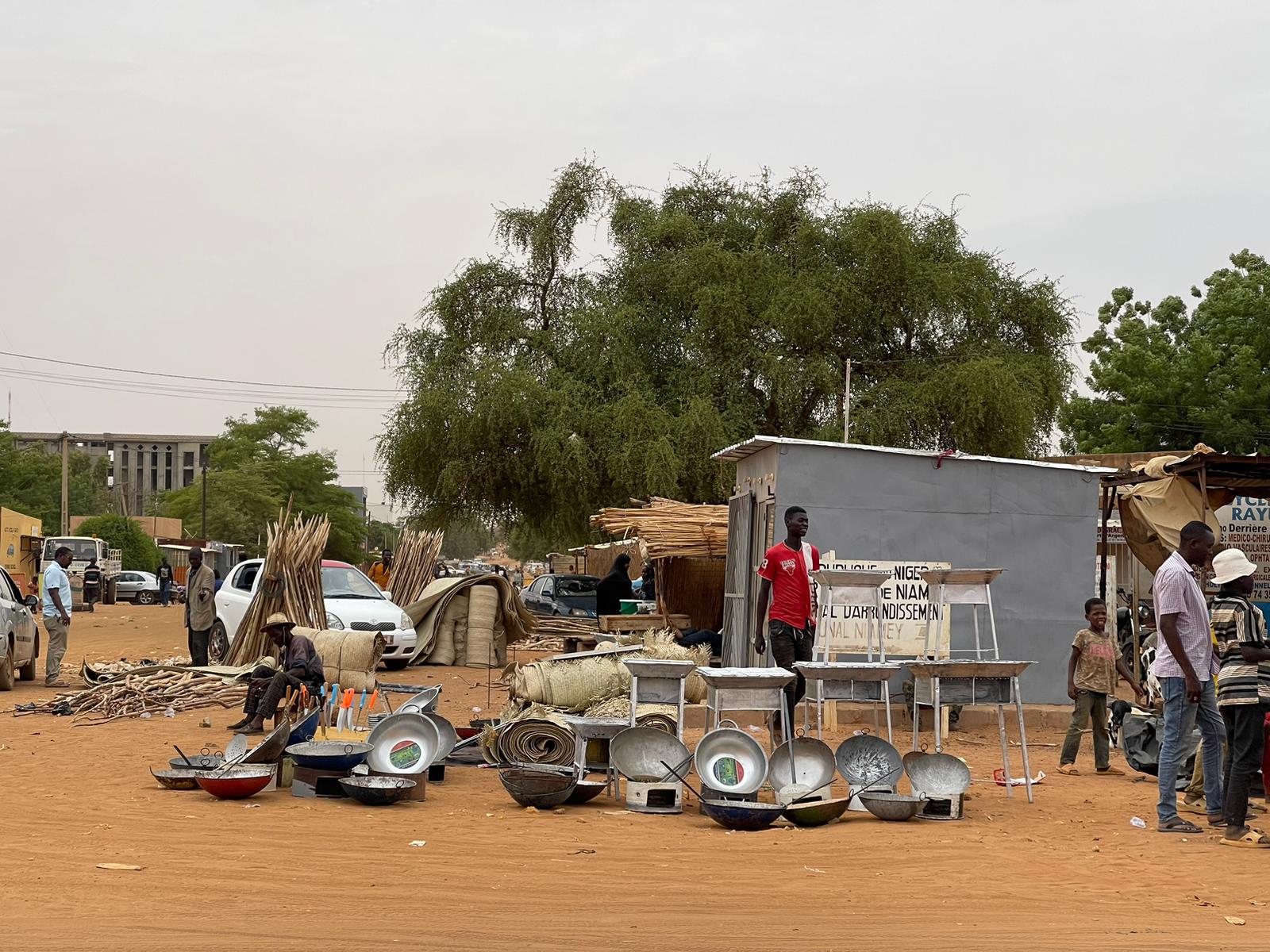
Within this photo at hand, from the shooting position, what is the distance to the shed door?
15.6 m

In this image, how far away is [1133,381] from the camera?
38.9m

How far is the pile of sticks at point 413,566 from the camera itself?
24609 mm

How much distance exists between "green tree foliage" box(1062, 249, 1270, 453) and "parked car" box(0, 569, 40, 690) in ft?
91.2

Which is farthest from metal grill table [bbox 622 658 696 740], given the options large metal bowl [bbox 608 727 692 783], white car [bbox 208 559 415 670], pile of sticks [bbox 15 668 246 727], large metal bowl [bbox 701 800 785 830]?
white car [bbox 208 559 415 670]

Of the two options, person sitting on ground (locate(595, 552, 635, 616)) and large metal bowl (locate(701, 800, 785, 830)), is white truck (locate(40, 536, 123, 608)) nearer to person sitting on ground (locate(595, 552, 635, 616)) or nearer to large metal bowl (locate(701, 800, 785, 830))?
person sitting on ground (locate(595, 552, 635, 616))

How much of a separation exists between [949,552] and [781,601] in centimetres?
381

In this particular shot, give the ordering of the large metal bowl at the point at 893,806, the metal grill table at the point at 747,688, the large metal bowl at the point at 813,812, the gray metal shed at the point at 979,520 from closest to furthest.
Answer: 1. the large metal bowl at the point at 813,812
2. the large metal bowl at the point at 893,806
3. the metal grill table at the point at 747,688
4. the gray metal shed at the point at 979,520

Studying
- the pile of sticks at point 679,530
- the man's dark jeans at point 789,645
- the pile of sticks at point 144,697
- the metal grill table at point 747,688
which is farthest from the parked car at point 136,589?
the metal grill table at point 747,688

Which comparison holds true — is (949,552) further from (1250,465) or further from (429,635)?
(429,635)

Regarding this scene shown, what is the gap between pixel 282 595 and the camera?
61.3 feet

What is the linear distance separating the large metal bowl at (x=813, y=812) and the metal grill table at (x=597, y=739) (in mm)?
1491

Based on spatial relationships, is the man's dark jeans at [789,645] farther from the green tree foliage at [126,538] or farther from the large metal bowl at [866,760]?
the green tree foliage at [126,538]

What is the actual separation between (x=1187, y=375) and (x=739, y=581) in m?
26.5

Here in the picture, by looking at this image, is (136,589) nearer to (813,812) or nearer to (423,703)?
(423,703)
